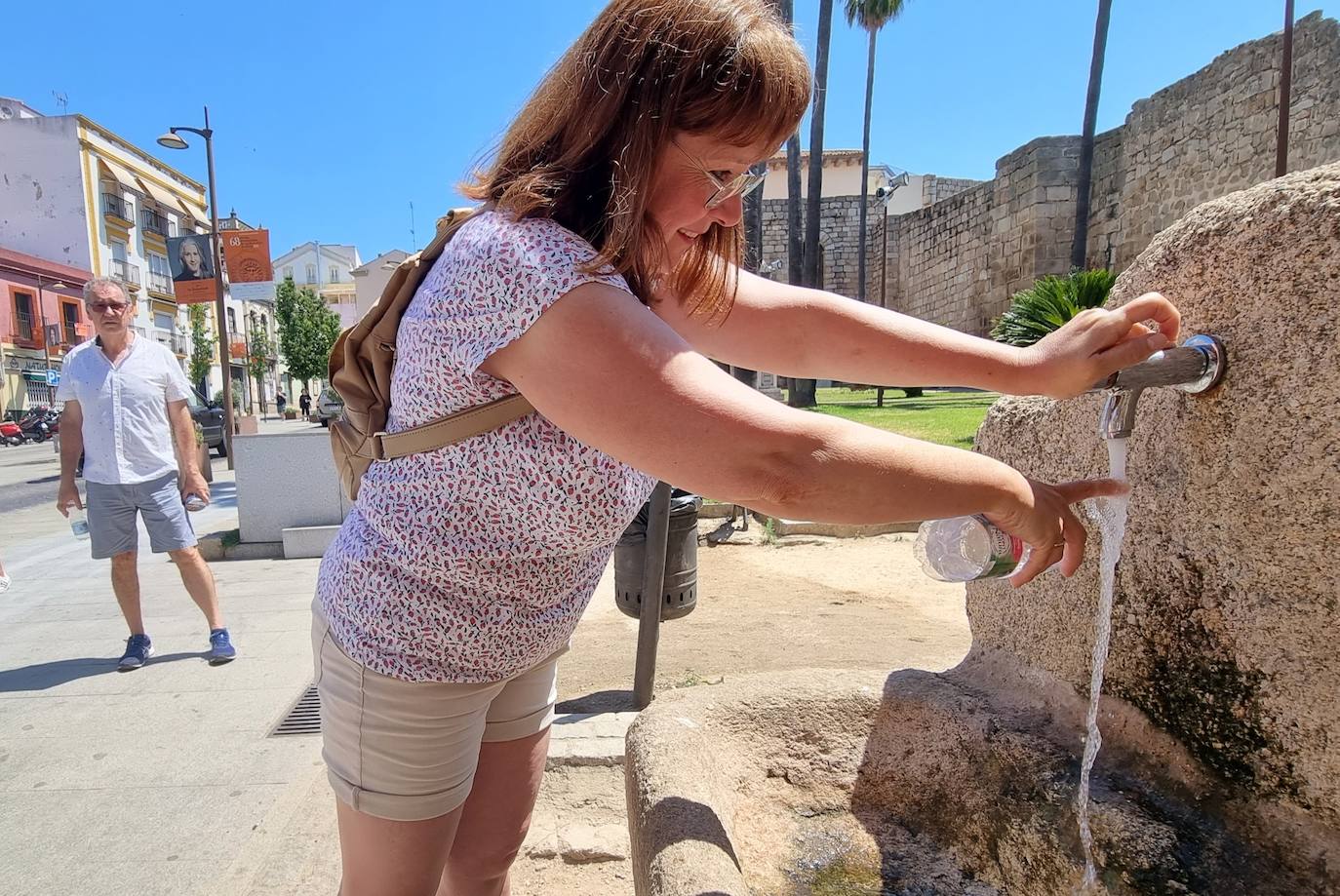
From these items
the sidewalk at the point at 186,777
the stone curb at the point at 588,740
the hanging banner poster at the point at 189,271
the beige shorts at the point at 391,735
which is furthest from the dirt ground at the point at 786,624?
the hanging banner poster at the point at 189,271

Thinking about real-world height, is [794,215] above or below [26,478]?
above

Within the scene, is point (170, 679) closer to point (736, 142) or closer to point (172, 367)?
point (172, 367)

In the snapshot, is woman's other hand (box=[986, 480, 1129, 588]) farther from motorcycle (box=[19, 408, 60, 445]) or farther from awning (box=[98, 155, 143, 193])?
awning (box=[98, 155, 143, 193])

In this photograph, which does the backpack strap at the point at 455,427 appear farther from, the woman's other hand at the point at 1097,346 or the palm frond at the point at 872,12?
the palm frond at the point at 872,12

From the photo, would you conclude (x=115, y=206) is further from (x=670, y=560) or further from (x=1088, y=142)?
(x=670, y=560)

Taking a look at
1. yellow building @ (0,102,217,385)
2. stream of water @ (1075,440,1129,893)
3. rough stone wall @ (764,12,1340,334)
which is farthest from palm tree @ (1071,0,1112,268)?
yellow building @ (0,102,217,385)

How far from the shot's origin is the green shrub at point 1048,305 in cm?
623

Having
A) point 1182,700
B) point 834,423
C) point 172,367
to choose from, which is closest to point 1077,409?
point 1182,700

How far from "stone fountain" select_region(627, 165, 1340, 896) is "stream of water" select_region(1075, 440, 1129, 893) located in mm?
26

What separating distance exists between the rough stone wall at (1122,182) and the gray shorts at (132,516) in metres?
12.6

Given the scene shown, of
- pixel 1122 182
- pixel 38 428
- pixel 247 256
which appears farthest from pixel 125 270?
pixel 1122 182

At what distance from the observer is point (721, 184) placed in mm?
1062

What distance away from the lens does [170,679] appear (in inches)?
148

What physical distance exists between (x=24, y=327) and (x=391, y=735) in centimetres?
3686
